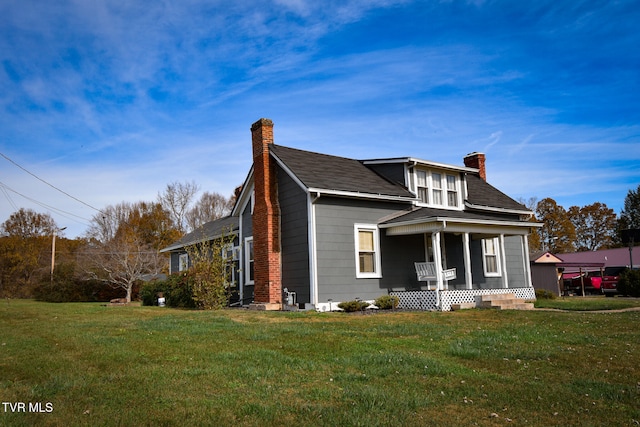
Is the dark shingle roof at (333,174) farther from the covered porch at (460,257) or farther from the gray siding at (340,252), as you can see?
the covered porch at (460,257)

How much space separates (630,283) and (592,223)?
46.4 metres

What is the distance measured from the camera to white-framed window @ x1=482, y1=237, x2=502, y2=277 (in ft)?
69.2

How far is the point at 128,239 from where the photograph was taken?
41.4 meters

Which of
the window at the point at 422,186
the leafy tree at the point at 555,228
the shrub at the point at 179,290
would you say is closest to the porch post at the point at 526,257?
the window at the point at 422,186

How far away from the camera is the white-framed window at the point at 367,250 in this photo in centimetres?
1705

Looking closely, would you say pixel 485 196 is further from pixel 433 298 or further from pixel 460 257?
pixel 433 298

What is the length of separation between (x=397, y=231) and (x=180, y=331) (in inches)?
369

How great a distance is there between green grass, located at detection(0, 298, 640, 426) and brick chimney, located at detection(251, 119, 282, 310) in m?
6.79

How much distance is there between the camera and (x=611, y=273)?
30891mm

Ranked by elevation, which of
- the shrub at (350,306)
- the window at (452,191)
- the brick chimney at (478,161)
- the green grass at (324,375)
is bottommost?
the green grass at (324,375)

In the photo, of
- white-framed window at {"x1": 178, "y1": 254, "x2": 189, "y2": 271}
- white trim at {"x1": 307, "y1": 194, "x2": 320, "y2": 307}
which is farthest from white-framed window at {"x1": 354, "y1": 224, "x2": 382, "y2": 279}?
white-framed window at {"x1": 178, "y1": 254, "x2": 189, "y2": 271}

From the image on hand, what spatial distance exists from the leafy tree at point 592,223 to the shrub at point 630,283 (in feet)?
147

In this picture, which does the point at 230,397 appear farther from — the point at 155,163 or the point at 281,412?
the point at 155,163

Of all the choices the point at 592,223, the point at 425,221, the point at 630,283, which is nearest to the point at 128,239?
the point at 425,221
